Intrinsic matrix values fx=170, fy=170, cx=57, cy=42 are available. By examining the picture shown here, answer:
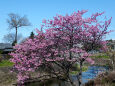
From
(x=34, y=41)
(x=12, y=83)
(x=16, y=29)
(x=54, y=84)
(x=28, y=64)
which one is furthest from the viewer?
(x=16, y=29)

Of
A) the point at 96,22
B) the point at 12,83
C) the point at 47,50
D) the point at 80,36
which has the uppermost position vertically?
the point at 96,22

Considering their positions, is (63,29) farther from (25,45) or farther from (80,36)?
(25,45)

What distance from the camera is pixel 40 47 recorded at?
8000mm

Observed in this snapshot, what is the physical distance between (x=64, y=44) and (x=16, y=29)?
4523cm

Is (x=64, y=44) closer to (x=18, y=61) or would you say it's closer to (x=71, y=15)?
(x=71, y=15)

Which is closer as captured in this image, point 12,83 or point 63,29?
point 63,29

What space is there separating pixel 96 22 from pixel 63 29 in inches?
69.8

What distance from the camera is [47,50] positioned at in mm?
8273

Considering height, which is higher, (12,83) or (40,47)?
(40,47)

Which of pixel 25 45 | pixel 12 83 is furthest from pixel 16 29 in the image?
pixel 25 45

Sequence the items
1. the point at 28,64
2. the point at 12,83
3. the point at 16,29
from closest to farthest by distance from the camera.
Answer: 1. the point at 28,64
2. the point at 12,83
3. the point at 16,29

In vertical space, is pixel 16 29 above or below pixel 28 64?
above

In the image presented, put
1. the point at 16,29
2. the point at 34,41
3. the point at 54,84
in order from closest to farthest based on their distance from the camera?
the point at 34,41
the point at 54,84
the point at 16,29

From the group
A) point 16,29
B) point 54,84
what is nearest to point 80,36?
point 54,84
